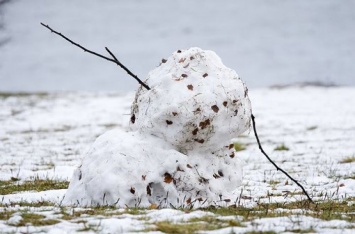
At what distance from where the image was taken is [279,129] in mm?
21938

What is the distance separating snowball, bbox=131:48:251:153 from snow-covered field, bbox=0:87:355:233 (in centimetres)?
98

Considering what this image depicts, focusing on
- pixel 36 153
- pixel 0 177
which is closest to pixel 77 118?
pixel 36 153

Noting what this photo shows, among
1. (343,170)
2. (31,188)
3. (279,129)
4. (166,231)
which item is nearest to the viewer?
(166,231)

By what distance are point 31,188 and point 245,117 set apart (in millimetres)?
3774

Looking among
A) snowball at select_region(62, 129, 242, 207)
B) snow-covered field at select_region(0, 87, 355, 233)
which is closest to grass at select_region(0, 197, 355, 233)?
snow-covered field at select_region(0, 87, 355, 233)

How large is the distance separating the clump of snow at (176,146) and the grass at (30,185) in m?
1.85

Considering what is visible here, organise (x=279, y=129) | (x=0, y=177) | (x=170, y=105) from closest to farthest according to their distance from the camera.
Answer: (x=170, y=105) < (x=0, y=177) < (x=279, y=129)

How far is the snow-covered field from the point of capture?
4793 mm

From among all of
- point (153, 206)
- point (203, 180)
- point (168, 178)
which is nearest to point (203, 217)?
point (153, 206)

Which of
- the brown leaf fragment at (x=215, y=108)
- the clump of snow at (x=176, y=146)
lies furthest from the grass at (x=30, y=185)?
the brown leaf fragment at (x=215, y=108)

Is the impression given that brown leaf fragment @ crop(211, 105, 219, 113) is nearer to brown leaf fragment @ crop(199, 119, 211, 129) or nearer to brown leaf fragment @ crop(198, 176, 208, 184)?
brown leaf fragment @ crop(199, 119, 211, 129)

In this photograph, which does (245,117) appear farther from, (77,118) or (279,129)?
(77,118)

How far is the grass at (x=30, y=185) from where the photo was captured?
7.89 metres

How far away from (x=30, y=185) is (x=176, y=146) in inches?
131
